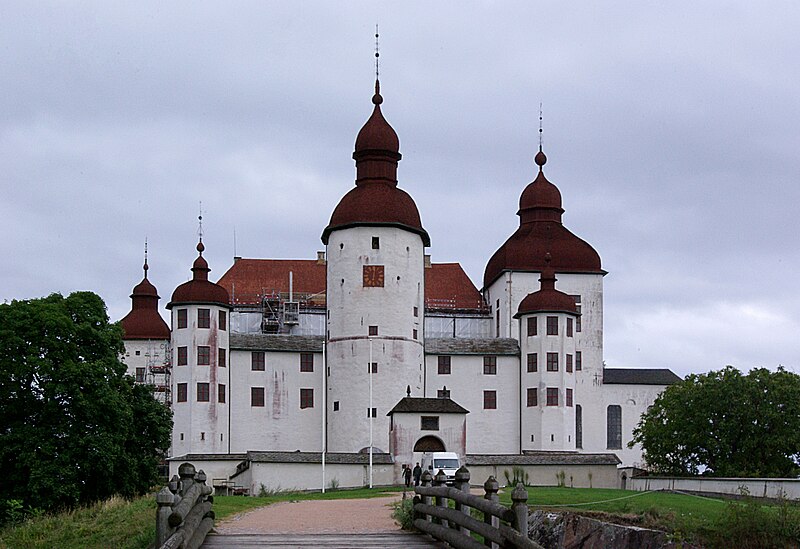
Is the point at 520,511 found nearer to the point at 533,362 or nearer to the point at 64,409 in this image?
the point at 64,409

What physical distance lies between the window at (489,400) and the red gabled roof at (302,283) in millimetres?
12313

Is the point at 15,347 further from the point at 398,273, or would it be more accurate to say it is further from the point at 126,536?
the point at 126,536

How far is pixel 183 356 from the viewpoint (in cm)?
7238

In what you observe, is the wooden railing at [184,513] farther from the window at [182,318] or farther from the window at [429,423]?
the window at [182,318]

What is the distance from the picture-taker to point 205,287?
73.6 meters

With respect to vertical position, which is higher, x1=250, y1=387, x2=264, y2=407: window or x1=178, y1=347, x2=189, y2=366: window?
x1=178, y1=347, x2=189, y2=366: window

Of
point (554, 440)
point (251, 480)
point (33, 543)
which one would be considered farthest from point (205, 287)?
point (33, 543)

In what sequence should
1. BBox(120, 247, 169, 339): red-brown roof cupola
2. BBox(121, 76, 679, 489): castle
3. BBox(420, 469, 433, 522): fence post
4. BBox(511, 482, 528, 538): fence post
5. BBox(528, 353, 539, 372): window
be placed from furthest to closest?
1. BBox(120, 247, 169, 339): red-brown roof cupola
2. BBox(528, 353, 539, 372): window
3. BBox(121, 76, 679, 489): castle
4. BBox(420, 469, 433, 522): fence post
5. BBox(511, 482, 528, 538): fence post

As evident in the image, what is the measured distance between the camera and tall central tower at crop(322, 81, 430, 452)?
7144 centimetres

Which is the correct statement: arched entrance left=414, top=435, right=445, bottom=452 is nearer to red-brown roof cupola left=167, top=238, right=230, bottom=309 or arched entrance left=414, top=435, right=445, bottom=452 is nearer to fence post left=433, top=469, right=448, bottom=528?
red-brown roof cupola left=167, top=238, right=230, bottom=309

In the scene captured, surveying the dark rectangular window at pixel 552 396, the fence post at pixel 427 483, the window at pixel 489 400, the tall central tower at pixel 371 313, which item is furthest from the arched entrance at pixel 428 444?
the fence post at pixel 427 483

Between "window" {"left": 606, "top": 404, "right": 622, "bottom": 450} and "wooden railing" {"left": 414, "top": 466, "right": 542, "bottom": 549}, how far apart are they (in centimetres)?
6433

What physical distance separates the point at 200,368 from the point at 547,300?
20.0m

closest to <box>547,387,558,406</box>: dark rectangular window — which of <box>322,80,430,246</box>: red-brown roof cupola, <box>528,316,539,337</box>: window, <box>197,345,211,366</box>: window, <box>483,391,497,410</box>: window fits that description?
<box>483,391,497,410</box>: window
